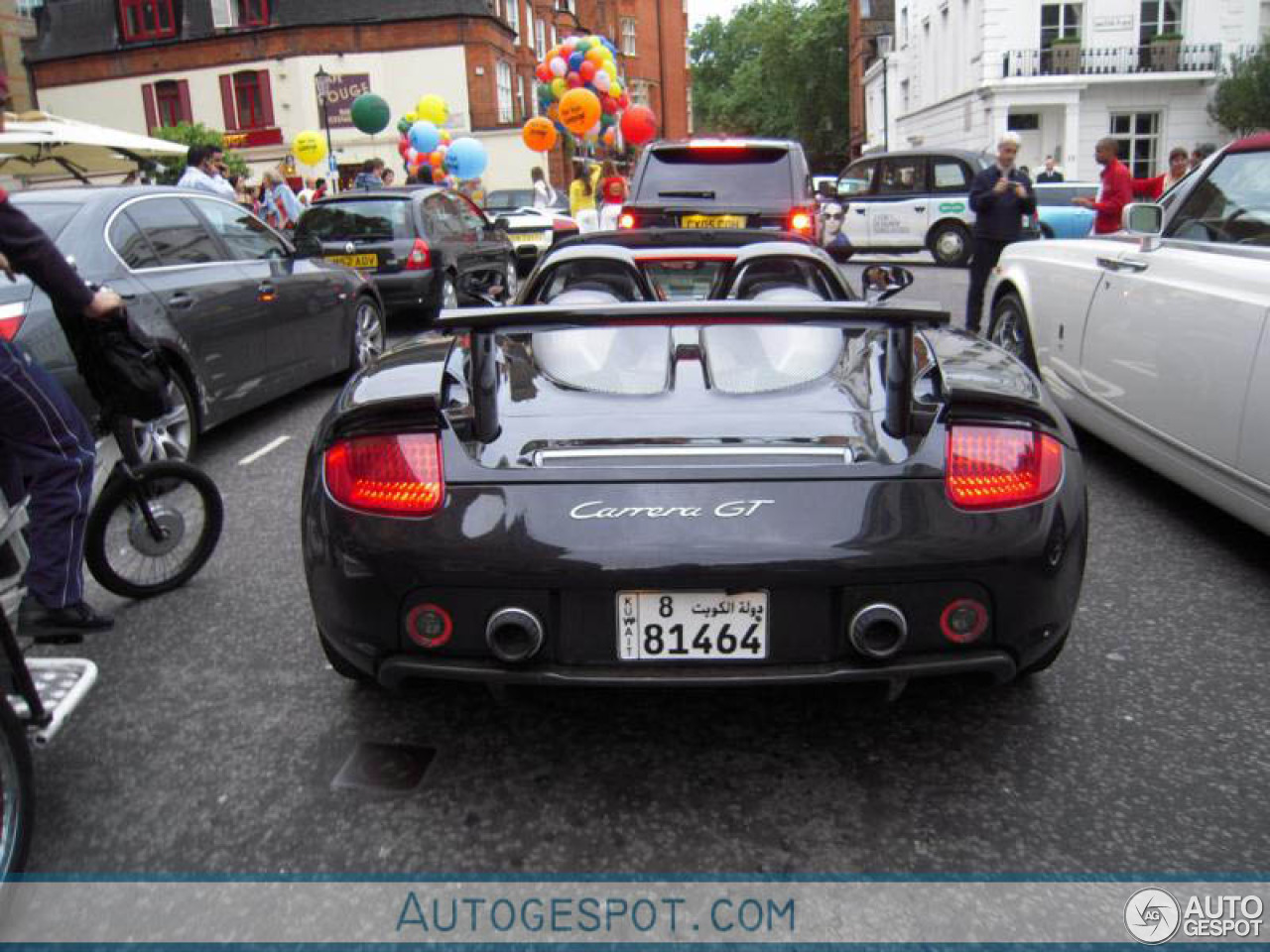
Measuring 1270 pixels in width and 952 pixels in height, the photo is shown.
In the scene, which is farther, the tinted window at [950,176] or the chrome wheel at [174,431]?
the tinted window at [950,176]

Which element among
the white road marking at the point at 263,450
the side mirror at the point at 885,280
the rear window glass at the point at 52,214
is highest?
the rear window glass at the point at 52,214

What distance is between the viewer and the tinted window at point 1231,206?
13.3 ft

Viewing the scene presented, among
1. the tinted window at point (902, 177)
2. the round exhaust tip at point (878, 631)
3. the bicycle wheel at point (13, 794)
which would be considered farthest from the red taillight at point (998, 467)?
the tinted window at point (902, 177)

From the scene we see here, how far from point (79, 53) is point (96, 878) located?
49700 mm

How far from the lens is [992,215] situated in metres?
9.00

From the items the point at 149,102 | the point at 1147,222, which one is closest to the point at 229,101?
the point at 149,102

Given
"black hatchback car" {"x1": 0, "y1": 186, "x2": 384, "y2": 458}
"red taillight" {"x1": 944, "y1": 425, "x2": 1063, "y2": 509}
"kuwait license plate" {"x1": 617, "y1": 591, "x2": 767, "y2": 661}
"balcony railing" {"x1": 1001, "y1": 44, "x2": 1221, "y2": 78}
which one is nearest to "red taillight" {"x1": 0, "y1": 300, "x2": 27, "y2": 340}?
"black hatchback car" {"x1": 0, "y1": 186, "x2": 384, "y2": 458}

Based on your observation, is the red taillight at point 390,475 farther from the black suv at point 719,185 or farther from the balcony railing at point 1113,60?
the balcony railing at point 1113,60

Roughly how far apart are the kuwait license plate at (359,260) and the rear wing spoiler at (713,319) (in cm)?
875

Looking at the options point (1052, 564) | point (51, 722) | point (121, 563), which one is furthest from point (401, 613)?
point (121, 563)

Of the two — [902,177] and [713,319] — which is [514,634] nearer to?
[713,319]

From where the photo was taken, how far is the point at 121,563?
3.78 meters

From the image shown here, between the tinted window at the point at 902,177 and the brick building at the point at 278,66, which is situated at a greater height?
the brick building at the point at 278,66

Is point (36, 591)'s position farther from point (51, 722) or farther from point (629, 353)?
point (629, 353)
